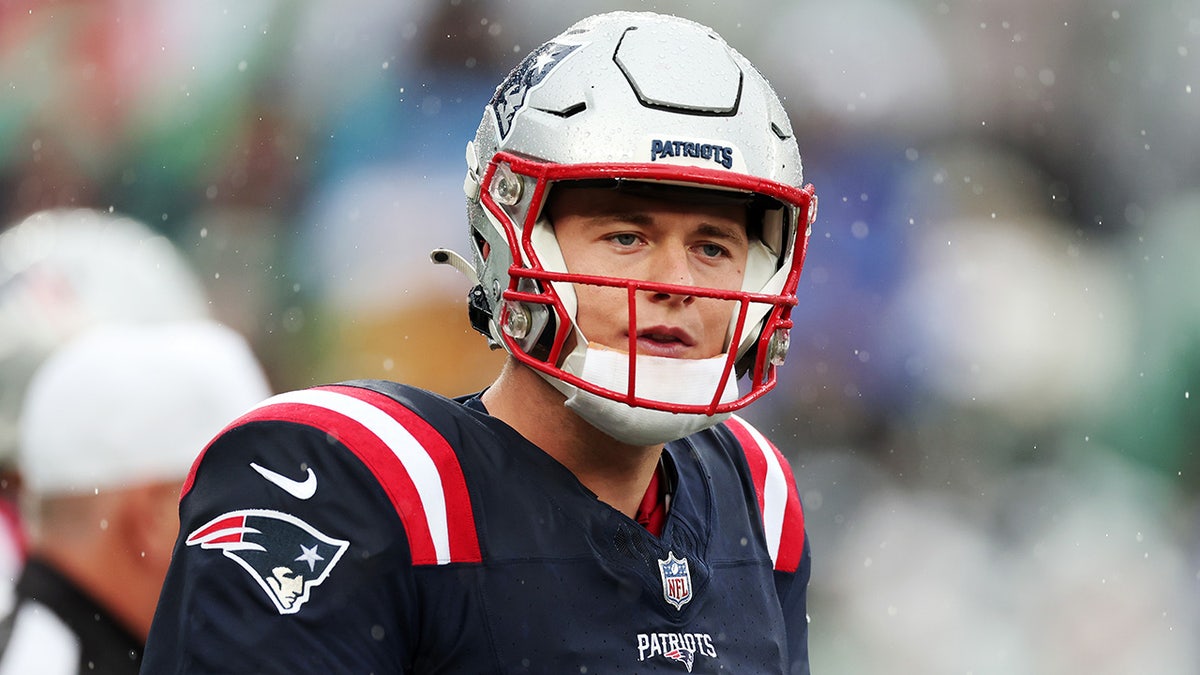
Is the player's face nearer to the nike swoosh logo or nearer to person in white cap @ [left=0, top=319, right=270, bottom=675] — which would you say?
the nike swoosh logo

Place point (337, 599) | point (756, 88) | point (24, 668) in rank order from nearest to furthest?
1. point (337, 599)
2. point (756, 88)
3. point (24, 668)

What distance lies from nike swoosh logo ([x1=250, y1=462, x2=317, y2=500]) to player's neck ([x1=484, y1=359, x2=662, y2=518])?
0.28 metres

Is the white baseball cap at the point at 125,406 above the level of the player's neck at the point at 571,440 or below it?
below

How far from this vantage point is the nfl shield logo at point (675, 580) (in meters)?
1.47

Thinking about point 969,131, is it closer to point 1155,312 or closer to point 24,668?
point 1155,312

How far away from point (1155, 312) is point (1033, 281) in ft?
1.29

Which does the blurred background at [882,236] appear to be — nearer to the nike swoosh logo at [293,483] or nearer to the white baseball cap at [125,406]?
the white baseball cap at [125,406]

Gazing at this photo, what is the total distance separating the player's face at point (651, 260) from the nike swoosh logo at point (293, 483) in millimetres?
326

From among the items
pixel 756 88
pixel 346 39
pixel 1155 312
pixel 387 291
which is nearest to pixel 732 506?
pixel 756 88

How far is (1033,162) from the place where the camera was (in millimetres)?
4055

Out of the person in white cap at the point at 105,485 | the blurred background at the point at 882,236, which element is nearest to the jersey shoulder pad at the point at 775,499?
the person in white cap at the point at 105,485

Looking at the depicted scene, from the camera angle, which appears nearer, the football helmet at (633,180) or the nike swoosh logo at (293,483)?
the nike swoosh logo at (293,483)

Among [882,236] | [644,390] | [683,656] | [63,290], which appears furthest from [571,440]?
[882,236]

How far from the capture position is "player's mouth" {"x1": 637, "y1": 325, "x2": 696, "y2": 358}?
4.69 ft
